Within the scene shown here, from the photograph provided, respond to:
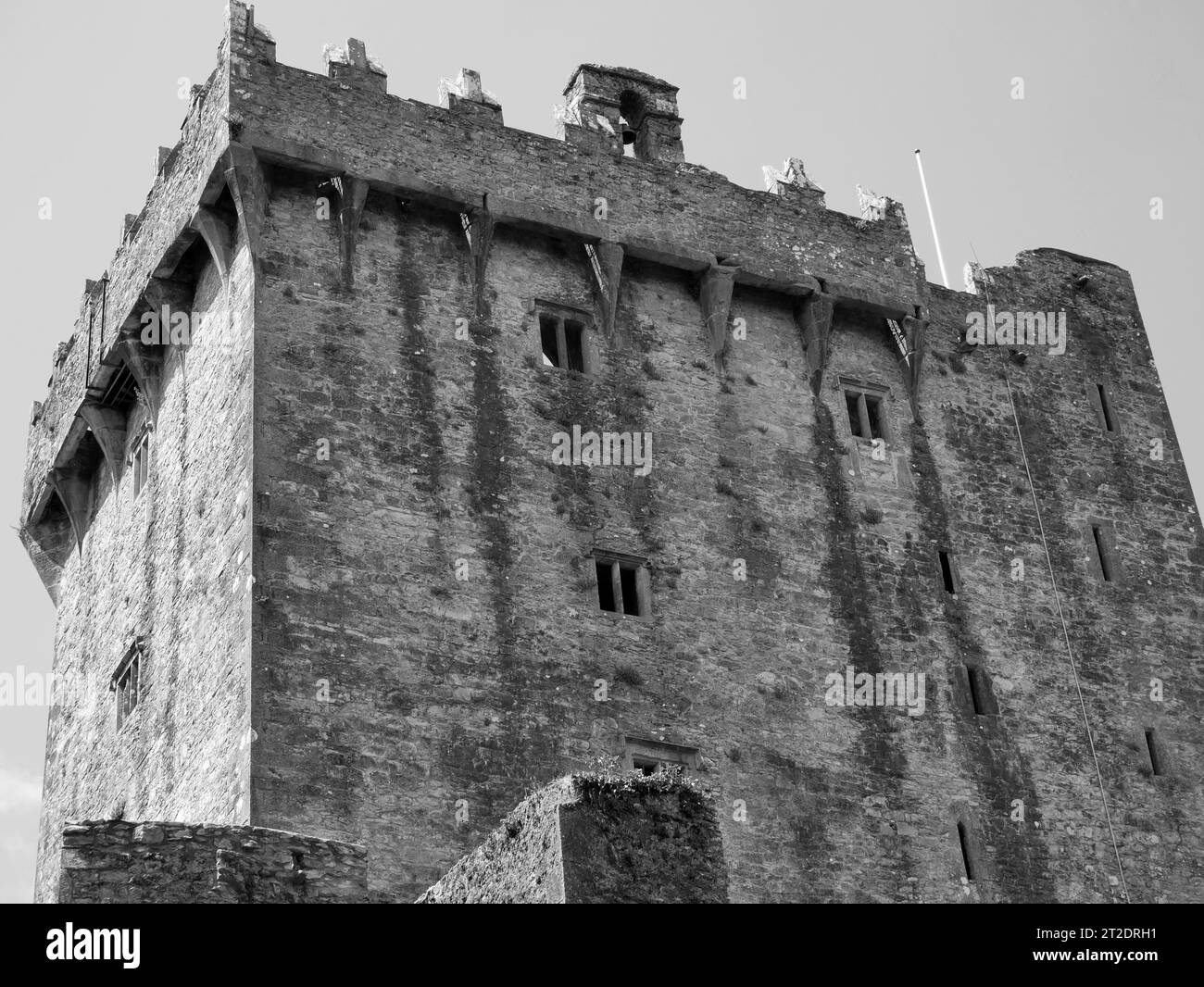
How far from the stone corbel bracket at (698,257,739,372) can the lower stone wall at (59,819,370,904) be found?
1619 centimetres

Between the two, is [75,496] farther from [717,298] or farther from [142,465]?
[717,298]

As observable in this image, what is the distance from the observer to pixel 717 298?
3098 centimetres

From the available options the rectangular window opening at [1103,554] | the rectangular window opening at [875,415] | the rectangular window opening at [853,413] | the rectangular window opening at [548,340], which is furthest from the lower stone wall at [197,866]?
the rectangular window opening at [1103,554]

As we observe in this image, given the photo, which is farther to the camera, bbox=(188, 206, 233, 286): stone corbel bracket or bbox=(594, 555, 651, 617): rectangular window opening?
bbox=(188, 206, 233, 286): stone corbel bracket

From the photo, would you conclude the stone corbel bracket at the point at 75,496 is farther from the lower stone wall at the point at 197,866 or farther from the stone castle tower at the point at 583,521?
the lower stone wall at the point at 197,866

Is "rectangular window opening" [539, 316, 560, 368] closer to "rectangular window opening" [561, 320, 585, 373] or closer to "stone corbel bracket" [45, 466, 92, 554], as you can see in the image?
"rectangular window opening" [561, 320, 585, 373]

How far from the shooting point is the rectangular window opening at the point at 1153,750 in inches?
1203

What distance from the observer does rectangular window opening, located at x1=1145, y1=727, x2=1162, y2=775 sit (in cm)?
3056

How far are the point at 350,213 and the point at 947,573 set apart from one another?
911 cm

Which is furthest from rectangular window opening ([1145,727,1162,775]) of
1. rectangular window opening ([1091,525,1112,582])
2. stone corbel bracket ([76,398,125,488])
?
stone corbel bracket ([76,398,125,488])

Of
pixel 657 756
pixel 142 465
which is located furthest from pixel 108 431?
pixel 657 756

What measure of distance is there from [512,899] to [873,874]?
43.8ft

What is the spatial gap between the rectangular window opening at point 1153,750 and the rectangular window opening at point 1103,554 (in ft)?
7.88

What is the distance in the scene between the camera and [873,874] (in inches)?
1073
